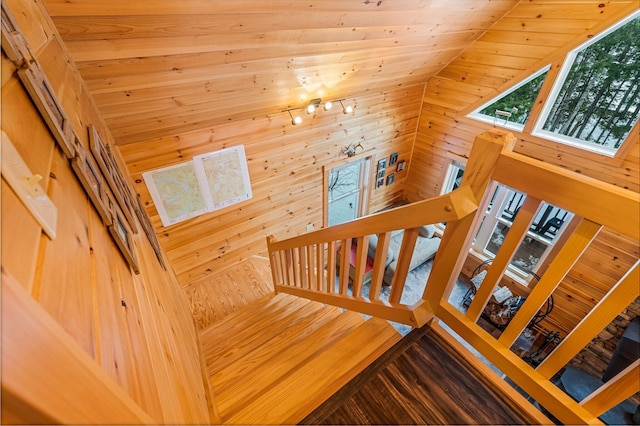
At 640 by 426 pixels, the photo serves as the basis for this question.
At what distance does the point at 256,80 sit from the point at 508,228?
11.6ft

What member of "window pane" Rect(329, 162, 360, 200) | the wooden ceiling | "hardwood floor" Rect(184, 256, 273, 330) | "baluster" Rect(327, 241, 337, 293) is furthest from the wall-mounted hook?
"baluster" Rect(327, 241, 337, 293)

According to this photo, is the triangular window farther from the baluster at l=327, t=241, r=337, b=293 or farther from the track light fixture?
the baluster at l=327, t=241, r=337, b=293

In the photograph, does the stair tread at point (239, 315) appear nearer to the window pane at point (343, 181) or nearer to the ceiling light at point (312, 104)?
the ceiling light at point (312, 104)

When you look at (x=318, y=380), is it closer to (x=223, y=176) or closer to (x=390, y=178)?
(x=223, y=176)

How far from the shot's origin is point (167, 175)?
2.89m

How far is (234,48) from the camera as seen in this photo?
6.39ft

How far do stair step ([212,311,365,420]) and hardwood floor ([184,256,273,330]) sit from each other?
158cm

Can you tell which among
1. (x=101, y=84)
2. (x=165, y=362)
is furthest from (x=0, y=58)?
(x=101, y=84)

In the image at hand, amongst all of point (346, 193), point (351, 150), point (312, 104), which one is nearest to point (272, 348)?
point (312, 104)

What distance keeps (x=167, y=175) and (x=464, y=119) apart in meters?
4.09

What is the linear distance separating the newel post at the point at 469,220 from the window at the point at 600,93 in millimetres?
3222

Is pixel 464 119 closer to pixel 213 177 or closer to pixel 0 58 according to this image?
pixel 213 177

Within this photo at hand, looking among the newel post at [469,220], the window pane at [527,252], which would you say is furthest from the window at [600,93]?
the newel post at [469,220]

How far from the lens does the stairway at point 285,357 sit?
1.36 m
